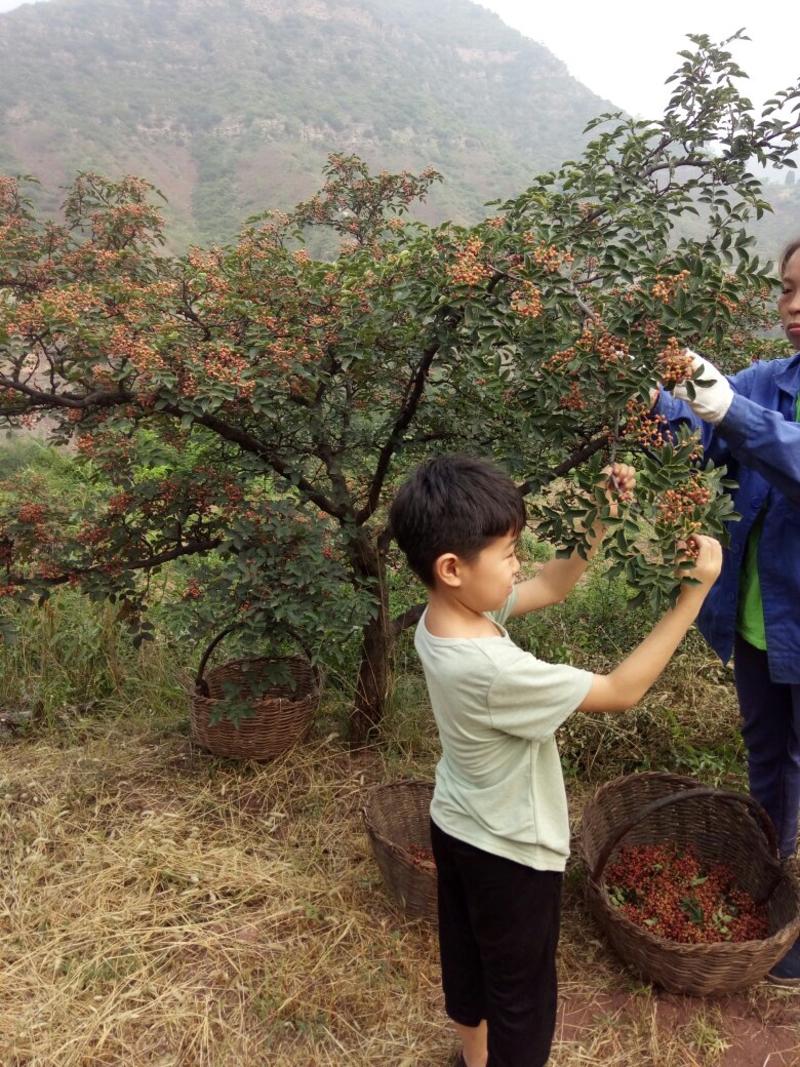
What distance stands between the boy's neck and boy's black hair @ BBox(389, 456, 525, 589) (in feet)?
0.13

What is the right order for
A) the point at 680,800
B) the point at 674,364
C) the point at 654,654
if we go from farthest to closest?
1. the point at 680,800
2. the point at 674,364
3. the point at 654,654

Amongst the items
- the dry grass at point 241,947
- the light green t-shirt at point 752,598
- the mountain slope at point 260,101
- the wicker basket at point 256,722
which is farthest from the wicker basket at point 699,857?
the mountain slope at point 260,101

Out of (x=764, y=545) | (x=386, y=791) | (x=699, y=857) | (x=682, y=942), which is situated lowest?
(x=386, y=791)

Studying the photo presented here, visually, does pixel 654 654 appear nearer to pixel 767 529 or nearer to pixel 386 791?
pixel 767 529

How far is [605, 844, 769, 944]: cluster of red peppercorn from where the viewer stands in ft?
6.38

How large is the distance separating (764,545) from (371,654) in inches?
59.9

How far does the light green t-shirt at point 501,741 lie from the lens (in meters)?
1.19

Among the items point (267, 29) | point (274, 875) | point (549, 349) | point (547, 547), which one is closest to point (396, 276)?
point (549, 349)

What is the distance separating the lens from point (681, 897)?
6.72ft

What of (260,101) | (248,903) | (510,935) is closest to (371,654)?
(248,903)

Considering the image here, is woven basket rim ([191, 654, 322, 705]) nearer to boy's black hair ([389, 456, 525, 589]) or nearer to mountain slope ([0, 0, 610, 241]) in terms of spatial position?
boy's black hair ([389, 456, 525, 589])

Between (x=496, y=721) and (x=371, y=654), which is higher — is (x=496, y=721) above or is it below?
above

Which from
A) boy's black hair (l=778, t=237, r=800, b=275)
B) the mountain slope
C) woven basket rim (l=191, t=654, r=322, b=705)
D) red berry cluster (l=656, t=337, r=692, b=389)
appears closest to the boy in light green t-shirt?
red berry cluster (l=656, t=337, r=692, b=389)

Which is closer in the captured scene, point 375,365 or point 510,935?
point 510,935
